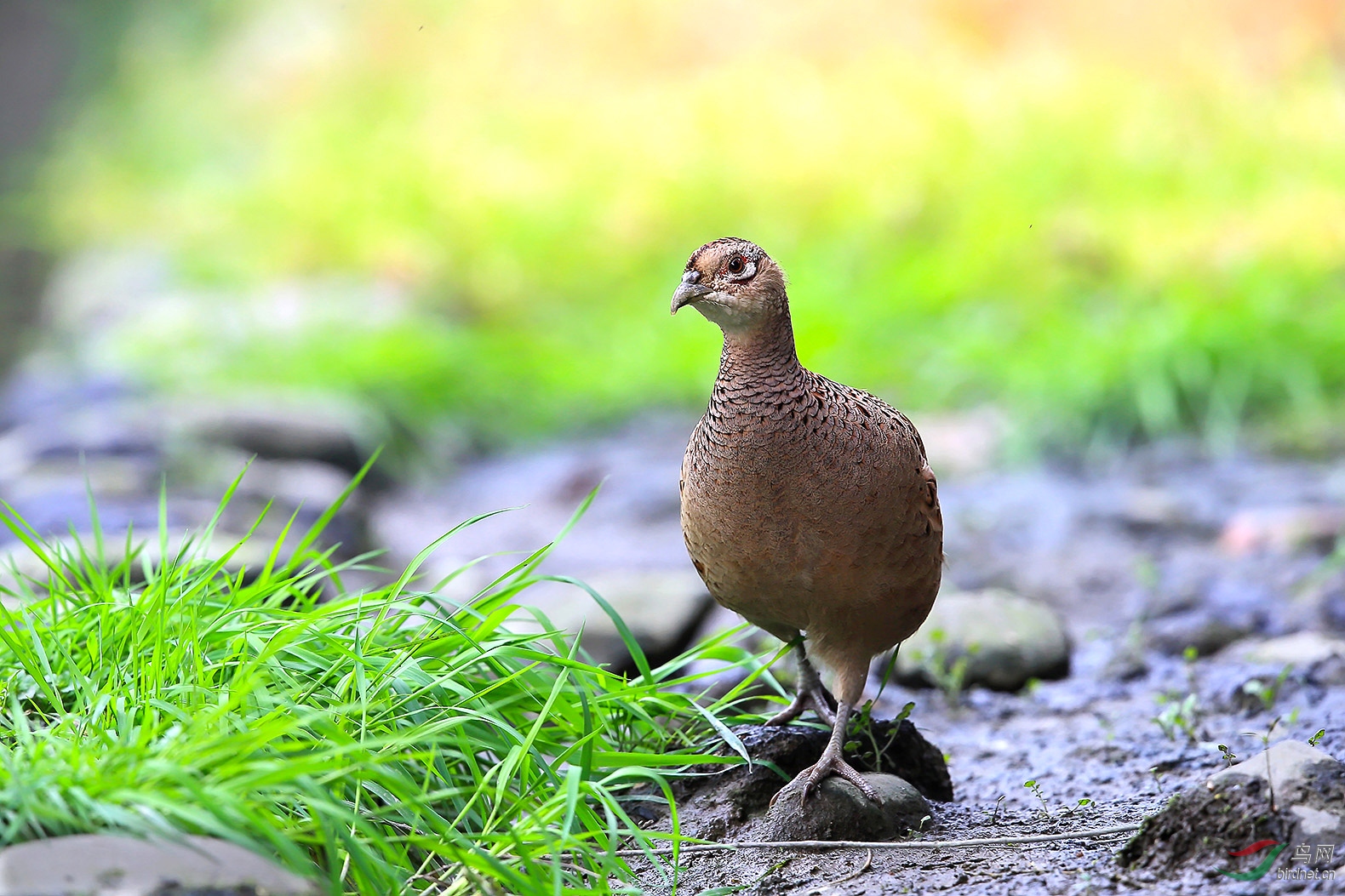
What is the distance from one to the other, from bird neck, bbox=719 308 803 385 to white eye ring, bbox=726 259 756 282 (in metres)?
0.10

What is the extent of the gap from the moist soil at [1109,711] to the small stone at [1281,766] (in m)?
0.03

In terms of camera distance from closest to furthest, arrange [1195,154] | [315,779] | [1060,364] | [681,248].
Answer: [315,779], [1060,364], [1195,154], [681,248]

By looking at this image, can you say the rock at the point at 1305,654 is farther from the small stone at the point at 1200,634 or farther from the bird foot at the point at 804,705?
the bird foot at the point at 804,705

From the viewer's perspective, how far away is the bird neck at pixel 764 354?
2434 mm

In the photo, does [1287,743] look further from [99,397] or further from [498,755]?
[99,397]

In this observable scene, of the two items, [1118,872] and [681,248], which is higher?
[681,248]

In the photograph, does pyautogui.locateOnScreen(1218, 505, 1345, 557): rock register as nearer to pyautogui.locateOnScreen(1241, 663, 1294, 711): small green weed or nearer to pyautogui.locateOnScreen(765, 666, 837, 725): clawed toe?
pyautogui.locateOnScreen(1241, 663, 1294, 711): small green weed

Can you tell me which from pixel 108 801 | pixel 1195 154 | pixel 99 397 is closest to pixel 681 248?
pixel 1195 154

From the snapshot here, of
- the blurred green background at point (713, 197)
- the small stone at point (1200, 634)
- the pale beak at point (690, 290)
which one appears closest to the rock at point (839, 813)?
the pale beak at point (690, 290)

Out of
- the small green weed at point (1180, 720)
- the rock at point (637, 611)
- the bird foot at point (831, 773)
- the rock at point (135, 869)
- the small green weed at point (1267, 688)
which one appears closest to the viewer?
the rock at point (135, 869)

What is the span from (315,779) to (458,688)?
0.38m

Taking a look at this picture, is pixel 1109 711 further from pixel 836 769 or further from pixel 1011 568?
pixel 1011 568

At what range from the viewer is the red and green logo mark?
190 centimetres

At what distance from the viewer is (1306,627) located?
398 cm
